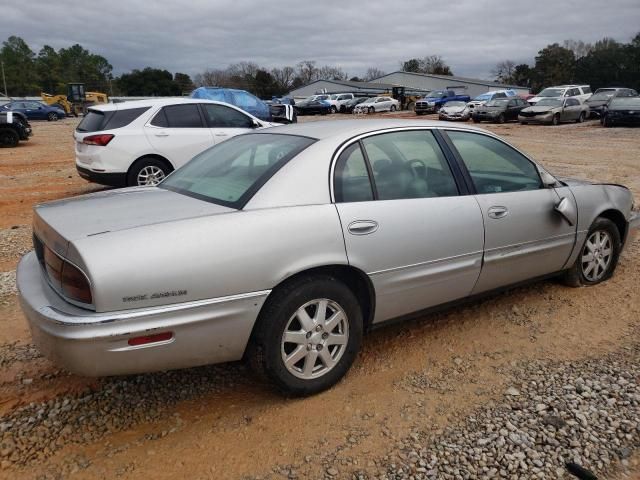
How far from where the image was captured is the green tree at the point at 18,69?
8238cm

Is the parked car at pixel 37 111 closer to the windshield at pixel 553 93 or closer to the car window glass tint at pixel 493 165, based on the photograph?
the windshield at pixel 553 93

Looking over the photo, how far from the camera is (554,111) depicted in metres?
25.0

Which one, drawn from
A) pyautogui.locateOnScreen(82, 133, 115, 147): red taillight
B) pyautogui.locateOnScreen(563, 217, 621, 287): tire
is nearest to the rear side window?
pyautogui.locateOnScreen(82, 133, 115, 147): red taillight

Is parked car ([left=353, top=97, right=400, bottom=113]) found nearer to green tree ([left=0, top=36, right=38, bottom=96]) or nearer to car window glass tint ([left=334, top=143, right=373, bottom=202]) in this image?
car window glass tint ([left=334, top=143, right=373, bottom=202])

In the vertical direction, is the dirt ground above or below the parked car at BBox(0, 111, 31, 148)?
below

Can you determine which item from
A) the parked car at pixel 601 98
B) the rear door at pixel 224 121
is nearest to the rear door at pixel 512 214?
the rear door at pixel 224 121

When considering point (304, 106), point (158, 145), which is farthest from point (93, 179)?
point (304, 106)

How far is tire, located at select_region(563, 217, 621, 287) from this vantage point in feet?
14.1

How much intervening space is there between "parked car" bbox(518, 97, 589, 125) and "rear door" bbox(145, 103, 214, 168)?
21.3m

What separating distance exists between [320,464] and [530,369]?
1560 mm

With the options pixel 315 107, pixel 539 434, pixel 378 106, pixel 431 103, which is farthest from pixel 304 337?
pixel 315 107

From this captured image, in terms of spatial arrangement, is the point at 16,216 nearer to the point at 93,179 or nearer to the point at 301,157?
the point at 93,179

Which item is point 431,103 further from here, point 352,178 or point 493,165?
→ point 352,178

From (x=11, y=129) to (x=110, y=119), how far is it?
11970 millimetres
